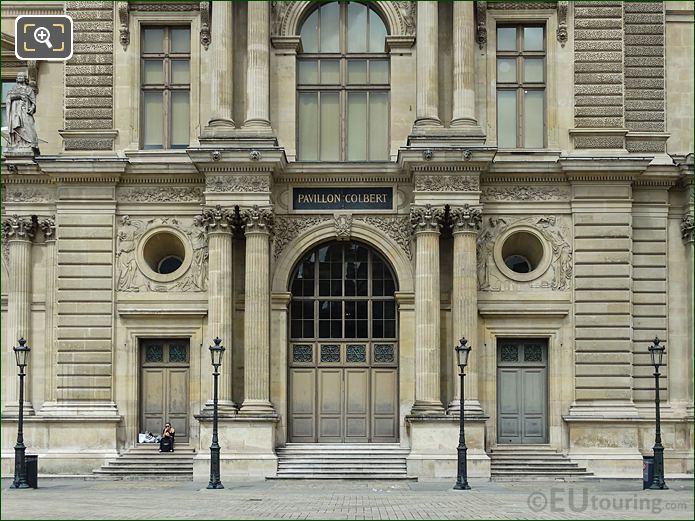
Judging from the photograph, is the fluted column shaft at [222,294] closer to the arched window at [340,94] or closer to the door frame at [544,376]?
the arched window at [340,94]

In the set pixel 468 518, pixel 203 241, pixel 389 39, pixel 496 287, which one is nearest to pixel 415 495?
pixel 468 518

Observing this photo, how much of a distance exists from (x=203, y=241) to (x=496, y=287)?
369 inches

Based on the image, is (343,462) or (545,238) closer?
(343,462)

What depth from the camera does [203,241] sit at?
1545 inches

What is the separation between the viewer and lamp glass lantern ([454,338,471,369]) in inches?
1379

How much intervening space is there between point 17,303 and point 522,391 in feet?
53.5

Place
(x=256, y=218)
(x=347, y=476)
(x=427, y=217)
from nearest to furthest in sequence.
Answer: (x=347, y=476), (x=427, y=217), (x=256, y=218)

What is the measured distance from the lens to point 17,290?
1560 inches

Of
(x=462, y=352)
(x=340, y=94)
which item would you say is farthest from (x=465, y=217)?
(x=340, y=94)

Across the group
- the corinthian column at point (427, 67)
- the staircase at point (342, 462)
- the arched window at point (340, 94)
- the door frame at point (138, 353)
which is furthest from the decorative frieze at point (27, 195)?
the corinthian column at point (427, 67)

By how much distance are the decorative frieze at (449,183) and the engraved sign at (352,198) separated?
5.07 feet

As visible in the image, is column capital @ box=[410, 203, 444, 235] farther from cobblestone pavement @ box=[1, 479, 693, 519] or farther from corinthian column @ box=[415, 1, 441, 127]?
cobblestone pavement @ box=[1, 479, 693, 519]

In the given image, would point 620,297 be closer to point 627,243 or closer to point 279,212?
point 627,243

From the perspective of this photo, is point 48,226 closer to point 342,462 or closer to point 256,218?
point 256,218
